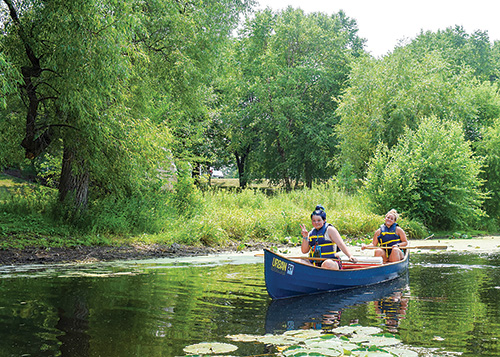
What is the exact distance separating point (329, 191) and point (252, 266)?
1161 centimetres

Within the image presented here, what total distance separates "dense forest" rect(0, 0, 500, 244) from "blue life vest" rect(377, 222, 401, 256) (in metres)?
5.61

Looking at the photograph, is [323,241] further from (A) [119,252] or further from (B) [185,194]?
(B) [185,194]

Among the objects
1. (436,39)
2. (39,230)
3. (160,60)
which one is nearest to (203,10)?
(160,60)

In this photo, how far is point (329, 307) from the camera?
8367 millimetres

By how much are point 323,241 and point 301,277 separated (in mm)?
1111

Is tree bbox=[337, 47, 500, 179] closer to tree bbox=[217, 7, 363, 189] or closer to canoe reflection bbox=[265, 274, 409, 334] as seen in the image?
tree bbox=[217, 7, 363, 189]

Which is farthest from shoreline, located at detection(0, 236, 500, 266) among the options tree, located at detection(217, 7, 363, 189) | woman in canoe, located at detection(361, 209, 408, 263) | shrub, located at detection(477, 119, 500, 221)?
tree, located at detection(217, 7, 363, 189)

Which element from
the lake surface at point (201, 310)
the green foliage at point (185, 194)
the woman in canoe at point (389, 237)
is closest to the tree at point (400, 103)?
the green foliage at point (185, 194)

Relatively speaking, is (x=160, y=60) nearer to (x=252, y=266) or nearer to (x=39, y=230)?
(x=39, y=230)

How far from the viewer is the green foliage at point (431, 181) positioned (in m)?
21.9

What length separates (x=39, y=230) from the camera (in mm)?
13320

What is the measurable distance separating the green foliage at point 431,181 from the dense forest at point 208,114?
0.21 feet

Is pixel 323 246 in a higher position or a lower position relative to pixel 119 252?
higher

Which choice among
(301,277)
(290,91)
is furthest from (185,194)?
(290,91)
